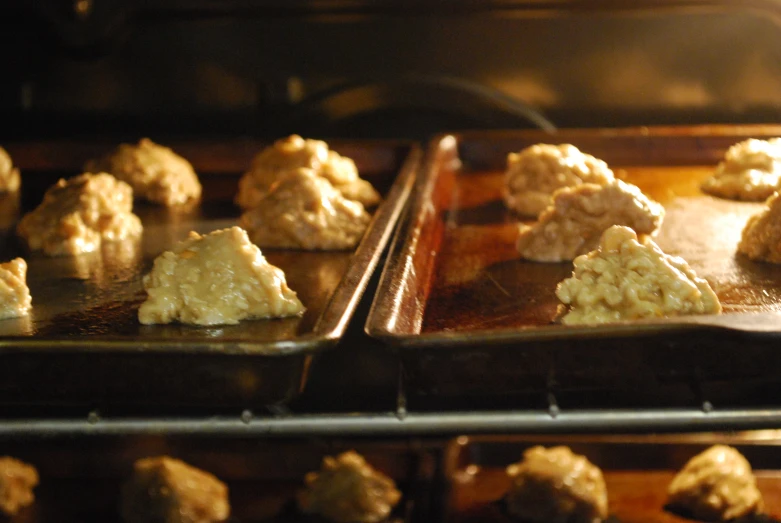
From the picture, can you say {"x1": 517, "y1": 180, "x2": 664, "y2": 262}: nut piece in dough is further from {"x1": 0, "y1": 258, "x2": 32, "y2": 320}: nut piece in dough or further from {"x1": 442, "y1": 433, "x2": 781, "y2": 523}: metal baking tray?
{"x1": 0, "y1": 258, "x2": 32, "y2": 320}: nut piece in dough

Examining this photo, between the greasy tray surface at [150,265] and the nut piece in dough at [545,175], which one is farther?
the nut piece in dough at [545,175]

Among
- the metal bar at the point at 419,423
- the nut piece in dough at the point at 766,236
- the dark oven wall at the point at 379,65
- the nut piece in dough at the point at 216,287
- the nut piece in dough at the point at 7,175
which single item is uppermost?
the dark oven wall at the point at 379,65

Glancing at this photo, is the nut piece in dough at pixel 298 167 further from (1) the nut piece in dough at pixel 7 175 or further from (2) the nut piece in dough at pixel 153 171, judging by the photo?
(1) the nut piece in dough at pixel 7 175

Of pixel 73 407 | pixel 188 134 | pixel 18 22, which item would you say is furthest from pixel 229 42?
pixel 73 407

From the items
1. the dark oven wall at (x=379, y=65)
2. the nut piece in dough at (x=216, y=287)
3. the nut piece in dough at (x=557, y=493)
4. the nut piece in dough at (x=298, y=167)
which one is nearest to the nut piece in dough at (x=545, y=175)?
the nut piece in dough at (x=298, y=167)

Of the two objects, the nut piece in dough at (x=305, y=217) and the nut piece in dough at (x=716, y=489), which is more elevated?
the nut piece in dough at (x=305, y=217)

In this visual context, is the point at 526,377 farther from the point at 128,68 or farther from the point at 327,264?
the point at 128,68
